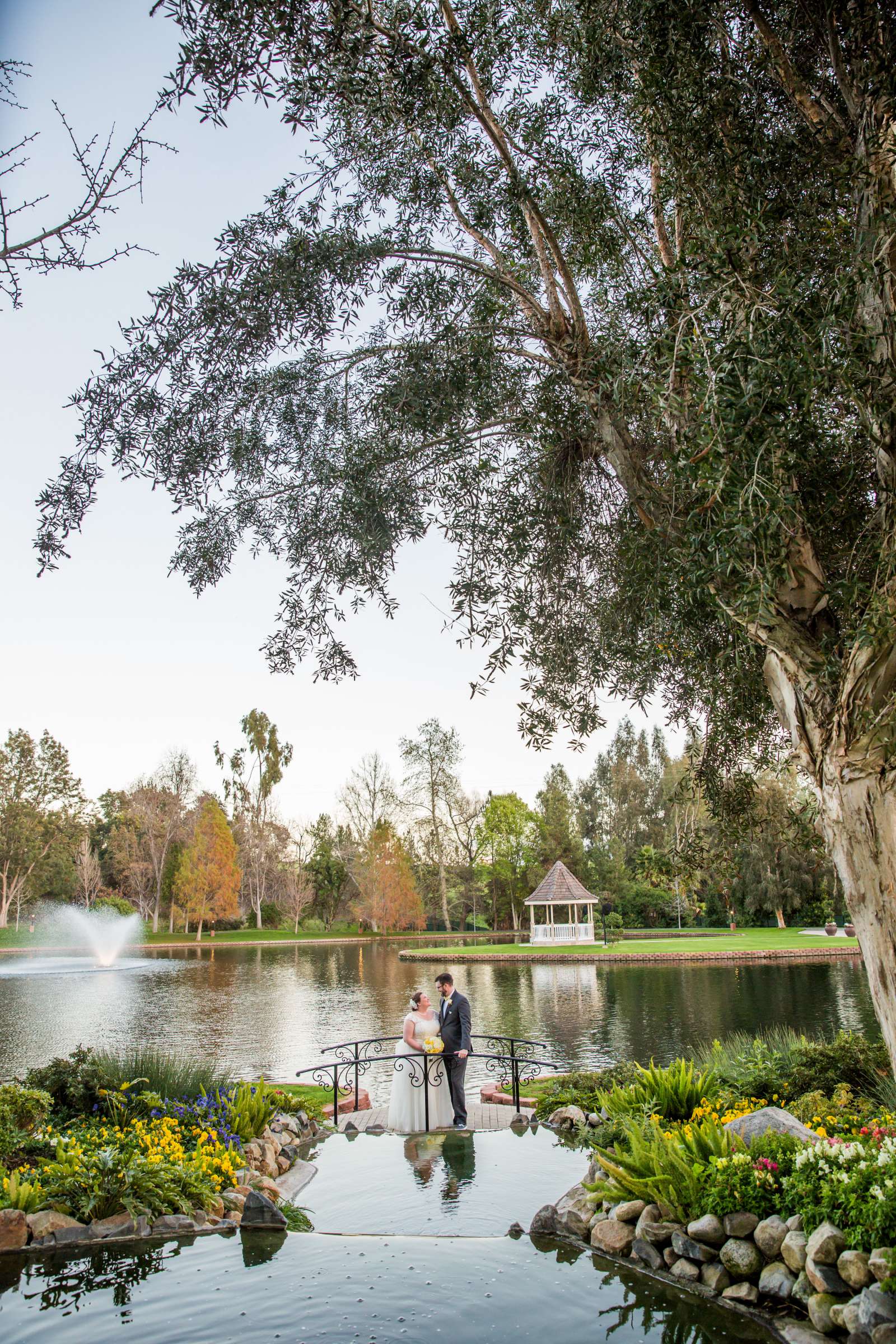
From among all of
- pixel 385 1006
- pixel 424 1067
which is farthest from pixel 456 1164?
pixel 385 1006

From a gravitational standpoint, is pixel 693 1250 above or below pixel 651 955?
above

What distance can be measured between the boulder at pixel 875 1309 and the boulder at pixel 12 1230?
4.77 m

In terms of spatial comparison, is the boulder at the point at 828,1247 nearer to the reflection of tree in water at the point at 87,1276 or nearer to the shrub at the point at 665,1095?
the shrub at the point at 665,1095

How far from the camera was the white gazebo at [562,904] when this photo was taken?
39.2 m

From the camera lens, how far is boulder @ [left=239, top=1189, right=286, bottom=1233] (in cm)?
579

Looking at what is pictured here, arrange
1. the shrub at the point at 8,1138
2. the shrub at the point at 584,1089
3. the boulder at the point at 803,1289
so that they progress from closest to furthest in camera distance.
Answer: the boulder at the point at 803,1289 → the shrub at the point at 8,1138 → the shrub at the point at 584,1089

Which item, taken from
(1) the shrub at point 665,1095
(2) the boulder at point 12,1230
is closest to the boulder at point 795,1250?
(1) the shrub at point 665,1095

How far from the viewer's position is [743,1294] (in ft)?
14.6

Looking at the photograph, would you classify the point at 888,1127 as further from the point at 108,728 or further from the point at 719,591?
the point at 108,728

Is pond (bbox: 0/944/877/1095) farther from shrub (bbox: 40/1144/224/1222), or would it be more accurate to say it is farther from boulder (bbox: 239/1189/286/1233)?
boulder (bbox: 239/1189/286/1233)

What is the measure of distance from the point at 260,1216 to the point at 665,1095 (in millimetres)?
3526

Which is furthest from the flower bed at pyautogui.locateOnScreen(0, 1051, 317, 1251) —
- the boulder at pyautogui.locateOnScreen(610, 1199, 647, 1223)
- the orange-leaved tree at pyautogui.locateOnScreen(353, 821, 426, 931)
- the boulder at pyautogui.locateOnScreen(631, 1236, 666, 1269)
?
the orange-leaved tree at pyautogui.locateOnScreen(353, 821, 426, 931)

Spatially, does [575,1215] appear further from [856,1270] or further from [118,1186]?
[118,1186]

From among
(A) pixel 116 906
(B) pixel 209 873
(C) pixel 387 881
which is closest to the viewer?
(C) pixel 387 881
